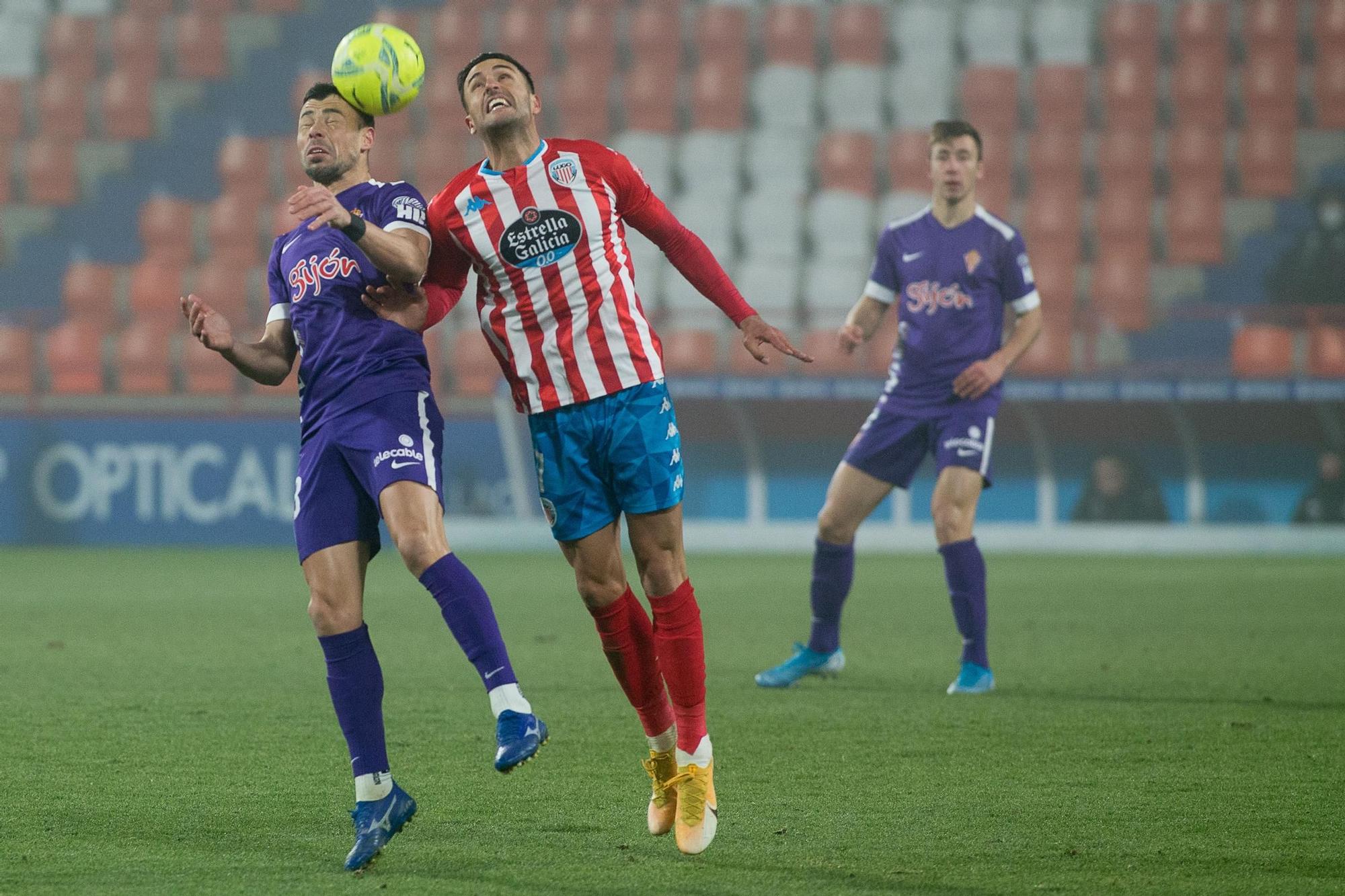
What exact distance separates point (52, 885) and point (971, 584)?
421 centimetres

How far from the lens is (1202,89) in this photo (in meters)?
19.3

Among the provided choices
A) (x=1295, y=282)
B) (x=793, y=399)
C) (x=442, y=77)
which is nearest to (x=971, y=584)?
(x=793, y=399)

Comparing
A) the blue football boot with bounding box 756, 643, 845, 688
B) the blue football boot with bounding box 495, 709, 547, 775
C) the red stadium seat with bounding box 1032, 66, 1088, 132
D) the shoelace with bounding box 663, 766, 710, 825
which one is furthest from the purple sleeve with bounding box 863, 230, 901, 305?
the red stadium seat with bounding box 1032, 66, 1088, 132

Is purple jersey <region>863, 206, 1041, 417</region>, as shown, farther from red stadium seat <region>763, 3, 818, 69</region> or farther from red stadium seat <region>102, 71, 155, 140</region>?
red stadium seat <region>102, 71, 155, 140</region>

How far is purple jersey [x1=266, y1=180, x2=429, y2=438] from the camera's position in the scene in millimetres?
4195

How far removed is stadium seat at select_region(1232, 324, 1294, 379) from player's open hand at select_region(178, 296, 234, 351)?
1282cm

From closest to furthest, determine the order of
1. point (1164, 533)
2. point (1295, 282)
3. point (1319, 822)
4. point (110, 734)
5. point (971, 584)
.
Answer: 1. point (1319, 822)
2. point (110, 734)
3. point (971, 584)
4. point (1164, 533)
5. point (1295, 282)

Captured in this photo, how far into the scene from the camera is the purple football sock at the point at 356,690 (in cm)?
404

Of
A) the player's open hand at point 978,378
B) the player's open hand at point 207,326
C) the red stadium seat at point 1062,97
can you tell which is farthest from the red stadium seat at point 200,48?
the player's open hand at point 207,326

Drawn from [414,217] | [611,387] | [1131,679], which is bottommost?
[1131,679]

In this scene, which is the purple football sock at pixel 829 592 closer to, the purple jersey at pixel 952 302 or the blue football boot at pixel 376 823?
the purple jersey at pixel 952 302

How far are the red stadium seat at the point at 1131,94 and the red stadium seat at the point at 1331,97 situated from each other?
1705 millimetres

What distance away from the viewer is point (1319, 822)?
4.22 metres

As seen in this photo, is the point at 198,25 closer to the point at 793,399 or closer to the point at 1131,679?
the point at 793,399
